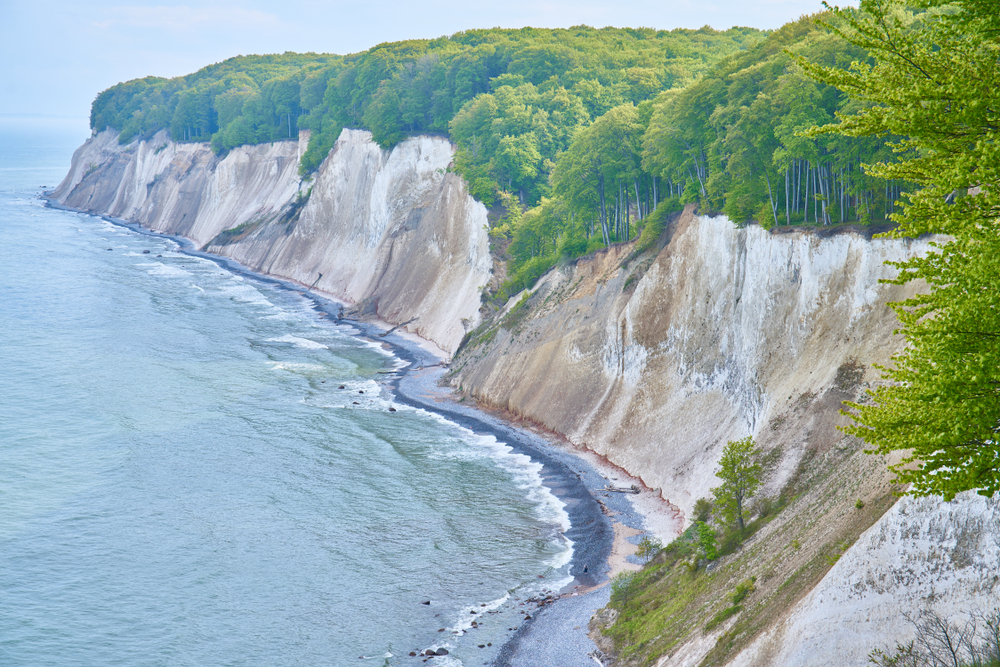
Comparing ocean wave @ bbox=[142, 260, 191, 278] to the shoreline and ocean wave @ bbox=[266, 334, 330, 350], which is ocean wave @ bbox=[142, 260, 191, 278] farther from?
the shoreline

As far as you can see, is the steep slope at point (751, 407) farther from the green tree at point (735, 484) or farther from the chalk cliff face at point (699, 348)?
the green tree at point (735, 484)

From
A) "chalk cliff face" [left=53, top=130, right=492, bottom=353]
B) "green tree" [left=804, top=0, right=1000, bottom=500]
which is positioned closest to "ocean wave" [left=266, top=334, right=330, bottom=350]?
"chalk cliff face" [left=53, top=130, right=492, bottom=353]

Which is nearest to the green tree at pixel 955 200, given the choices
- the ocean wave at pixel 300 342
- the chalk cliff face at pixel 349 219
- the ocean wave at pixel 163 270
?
the chalk cliff face at pixel 349 219

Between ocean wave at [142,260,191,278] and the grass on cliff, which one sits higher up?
ocean wave at [142,260,191,278]

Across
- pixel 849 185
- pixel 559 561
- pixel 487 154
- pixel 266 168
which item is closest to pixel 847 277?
pixel 849 185

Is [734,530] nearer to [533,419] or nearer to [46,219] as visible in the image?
[533,419]

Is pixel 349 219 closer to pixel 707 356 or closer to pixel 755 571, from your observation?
pixel 707 356
